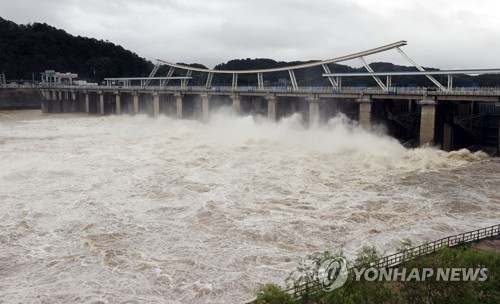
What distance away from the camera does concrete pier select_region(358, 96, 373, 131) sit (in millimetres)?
43656

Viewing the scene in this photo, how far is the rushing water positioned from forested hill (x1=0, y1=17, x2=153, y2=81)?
299ft

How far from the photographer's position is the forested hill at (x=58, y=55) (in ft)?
402

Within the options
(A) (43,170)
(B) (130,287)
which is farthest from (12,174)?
(B) (130,287)

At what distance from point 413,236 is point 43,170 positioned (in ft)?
83.3

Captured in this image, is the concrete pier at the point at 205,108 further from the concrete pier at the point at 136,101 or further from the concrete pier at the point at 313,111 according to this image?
the concrete pier at the point at 313,111

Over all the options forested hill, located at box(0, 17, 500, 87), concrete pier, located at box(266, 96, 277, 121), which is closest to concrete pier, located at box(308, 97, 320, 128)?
concrete pier, located at box(266, 96, 277, 121)

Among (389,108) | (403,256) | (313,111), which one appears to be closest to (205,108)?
(313,111)

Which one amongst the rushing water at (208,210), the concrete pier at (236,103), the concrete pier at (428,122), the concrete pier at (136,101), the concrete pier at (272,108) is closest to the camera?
the rushing water at (208,210)

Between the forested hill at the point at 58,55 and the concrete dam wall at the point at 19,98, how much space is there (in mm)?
24748

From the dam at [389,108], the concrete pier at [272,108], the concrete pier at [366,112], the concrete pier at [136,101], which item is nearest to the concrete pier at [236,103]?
the dam at [389,108]

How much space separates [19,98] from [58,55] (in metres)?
39.2

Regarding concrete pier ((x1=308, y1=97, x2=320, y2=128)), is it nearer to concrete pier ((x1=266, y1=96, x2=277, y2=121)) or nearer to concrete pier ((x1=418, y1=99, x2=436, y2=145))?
concrete pier ((x1=266, y1=96, x2=277, y2=121))

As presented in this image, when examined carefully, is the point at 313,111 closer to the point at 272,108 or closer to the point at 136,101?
the point at 272,108

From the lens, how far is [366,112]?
43938mm
